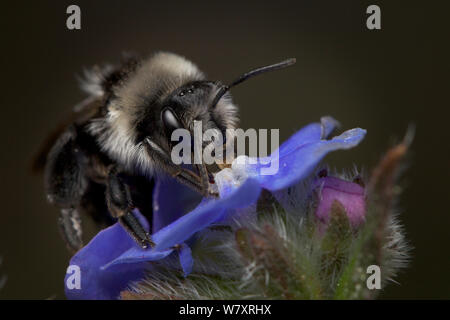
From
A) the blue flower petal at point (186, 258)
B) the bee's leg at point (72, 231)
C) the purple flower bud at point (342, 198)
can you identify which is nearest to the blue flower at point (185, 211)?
Answer: the blue flower petal at point (186, 258)

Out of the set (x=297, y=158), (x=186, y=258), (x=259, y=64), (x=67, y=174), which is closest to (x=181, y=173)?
(x=186, y=258)

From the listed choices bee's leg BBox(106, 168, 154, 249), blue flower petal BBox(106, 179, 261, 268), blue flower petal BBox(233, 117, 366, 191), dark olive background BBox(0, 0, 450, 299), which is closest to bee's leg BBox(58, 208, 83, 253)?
bee's leg BBox(106, 168, 154, 249)

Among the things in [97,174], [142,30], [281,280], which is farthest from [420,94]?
[281,280]

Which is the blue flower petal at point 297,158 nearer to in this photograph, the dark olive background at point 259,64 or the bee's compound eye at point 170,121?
the bee's compound eye at point 170,121

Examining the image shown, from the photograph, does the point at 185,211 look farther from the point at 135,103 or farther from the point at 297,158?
the point at 297,158

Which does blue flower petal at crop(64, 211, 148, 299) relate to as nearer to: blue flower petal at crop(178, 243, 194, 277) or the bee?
the bee
